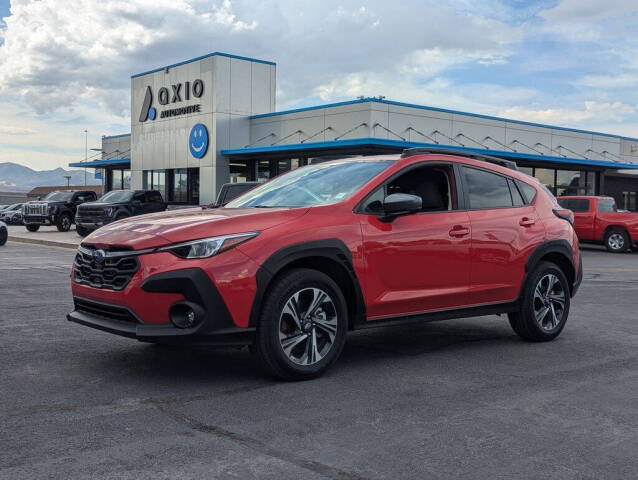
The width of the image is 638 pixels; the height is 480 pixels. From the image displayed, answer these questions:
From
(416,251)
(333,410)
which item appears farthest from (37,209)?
(333,410)

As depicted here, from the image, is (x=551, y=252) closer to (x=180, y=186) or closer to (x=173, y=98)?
(x=180, y=186)

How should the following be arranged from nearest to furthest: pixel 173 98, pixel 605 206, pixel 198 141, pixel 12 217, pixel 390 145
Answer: pixel 605 206
pixel 390 145
pixel 198 141
pixel 173 98
pixel 12 217

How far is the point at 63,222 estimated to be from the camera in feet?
102

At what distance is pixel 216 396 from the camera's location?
5.00 metres

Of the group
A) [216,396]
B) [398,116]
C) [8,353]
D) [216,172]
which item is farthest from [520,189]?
[216,172]

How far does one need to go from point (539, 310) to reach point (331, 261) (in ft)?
8.72

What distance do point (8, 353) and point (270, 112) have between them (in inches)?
1153

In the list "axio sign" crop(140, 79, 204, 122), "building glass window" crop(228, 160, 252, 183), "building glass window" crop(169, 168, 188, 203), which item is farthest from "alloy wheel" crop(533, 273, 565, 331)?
"building glass window" crop(169, 168, 188, 203)

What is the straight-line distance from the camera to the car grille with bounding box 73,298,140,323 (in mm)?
5184

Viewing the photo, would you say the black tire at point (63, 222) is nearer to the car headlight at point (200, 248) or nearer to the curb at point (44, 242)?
the curb at point (44, 242)

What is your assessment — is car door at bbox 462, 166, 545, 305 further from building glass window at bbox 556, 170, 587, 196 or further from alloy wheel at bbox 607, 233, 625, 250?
building glass window at bbox 556, 170, 587, 196

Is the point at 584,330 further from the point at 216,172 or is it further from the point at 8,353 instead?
the point at 216,172

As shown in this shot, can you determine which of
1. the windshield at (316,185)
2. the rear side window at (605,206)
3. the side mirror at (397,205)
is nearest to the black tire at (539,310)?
the side mirror at (397,205)

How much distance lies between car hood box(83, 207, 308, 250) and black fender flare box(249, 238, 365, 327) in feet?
0.81
